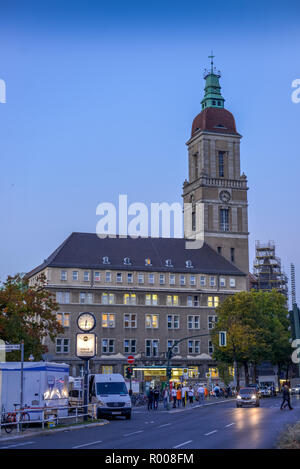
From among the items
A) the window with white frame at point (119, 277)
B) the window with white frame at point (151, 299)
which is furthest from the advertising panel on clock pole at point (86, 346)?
the window with white frame at point (151, 299)

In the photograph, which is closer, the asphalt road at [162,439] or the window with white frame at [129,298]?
the asphalt road at [162,439]

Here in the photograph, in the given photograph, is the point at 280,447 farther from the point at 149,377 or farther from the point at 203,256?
the point at 203,256

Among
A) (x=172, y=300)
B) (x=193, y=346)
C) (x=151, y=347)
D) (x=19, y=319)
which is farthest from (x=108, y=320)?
(x=19, y=319)

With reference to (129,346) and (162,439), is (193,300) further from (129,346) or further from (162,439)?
(162,439)

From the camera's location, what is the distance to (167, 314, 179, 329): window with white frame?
317 feet

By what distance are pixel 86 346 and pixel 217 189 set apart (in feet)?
252

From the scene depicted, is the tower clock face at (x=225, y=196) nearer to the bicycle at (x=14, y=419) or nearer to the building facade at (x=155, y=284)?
the building facade at (x=155, y=284)

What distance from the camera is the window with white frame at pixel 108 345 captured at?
92062 millimetres

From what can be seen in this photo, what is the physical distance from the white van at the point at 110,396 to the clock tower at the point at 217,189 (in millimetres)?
68293

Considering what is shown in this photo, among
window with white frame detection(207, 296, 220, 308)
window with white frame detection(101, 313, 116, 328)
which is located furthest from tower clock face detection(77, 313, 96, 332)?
window with white frame detection(207, 296, 220, 308)

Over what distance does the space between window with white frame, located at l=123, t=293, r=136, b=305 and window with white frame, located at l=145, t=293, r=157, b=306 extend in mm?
1826

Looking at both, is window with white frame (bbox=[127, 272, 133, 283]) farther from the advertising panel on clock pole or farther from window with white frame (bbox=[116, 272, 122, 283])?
the advertising panel on clock pole
